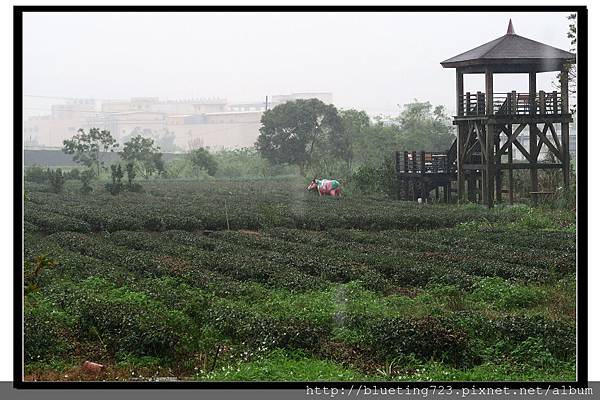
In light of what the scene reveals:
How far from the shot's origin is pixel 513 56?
8.07 meters

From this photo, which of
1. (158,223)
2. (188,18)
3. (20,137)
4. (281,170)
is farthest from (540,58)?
(20,137)

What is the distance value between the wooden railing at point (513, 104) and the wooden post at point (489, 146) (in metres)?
0.03

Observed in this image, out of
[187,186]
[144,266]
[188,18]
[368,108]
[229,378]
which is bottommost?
[229,378]

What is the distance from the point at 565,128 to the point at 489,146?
71 cm

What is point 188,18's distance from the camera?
7.67 metres

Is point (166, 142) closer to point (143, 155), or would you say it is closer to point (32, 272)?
point (143, 155)

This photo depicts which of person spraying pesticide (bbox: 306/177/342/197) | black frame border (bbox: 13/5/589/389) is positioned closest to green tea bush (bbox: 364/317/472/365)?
→ black frame border (bbox: 13/5/589/389)

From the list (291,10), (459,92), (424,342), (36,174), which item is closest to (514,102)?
(459,92)

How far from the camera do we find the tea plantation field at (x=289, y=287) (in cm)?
721

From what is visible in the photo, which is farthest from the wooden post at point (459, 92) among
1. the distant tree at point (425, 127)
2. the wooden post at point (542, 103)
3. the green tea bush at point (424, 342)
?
the green tea bush at point (424, 342)

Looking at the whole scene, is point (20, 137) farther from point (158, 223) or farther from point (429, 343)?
point (429, 343)

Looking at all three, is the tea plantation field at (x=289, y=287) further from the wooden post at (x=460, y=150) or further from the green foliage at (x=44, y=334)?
the wooden post at (x=460, y=150)

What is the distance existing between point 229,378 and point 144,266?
144 centimetres

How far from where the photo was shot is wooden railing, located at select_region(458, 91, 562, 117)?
8.22 m
